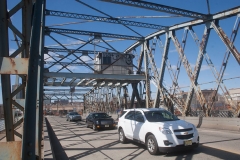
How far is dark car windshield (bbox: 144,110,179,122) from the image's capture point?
8915 millimetres

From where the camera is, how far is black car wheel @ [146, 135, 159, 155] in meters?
7.78

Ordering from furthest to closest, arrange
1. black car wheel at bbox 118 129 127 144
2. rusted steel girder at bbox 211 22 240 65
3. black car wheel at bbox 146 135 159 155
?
rusted steel girder at bbox 211 22 240 65, black car wheel at bbox 118 129 127 144, black car wheel at bbox 146 135 159 155

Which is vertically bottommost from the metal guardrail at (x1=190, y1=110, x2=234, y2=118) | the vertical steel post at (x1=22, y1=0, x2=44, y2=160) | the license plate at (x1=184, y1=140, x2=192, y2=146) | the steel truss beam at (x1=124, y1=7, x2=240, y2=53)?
the license plate at (x1=184, y1=140, x2=192, y2=146)

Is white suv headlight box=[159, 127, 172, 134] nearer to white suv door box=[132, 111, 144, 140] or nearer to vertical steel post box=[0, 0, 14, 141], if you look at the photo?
white suv door box=[132, 111, 144, 140]

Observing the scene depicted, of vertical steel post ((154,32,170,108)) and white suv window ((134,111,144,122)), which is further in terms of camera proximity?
vertical steel post ((154,32,170,108))

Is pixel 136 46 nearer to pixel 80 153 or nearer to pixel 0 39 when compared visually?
pixel 80 153

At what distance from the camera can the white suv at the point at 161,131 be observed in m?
7.55

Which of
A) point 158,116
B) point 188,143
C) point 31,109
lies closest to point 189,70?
point 158,116

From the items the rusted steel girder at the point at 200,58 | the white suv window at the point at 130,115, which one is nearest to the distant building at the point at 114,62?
the rusted steel girder at the point at 200,58

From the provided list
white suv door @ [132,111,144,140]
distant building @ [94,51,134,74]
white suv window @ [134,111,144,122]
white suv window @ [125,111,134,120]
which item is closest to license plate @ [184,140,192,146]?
white suv door @ [132,111,144,140]

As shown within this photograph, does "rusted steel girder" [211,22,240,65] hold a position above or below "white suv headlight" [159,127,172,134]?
above

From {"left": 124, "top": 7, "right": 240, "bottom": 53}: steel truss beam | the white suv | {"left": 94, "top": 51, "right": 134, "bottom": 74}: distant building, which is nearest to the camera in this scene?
the white suv

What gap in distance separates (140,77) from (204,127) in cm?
965

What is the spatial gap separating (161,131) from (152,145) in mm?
664
